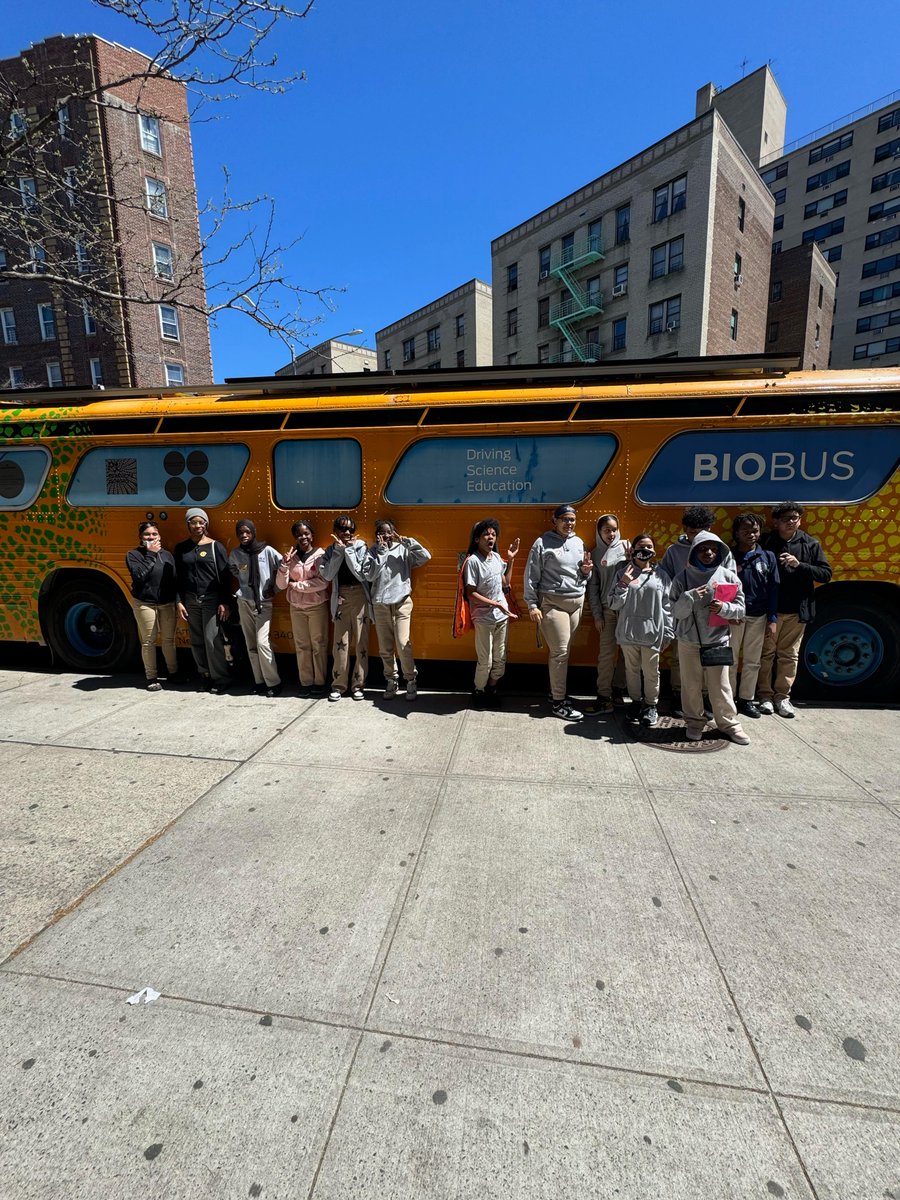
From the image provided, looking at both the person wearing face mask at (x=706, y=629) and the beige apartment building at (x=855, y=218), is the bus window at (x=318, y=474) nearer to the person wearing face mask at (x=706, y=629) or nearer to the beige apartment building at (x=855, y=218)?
the person wearing face mask at (x=706, y=629)

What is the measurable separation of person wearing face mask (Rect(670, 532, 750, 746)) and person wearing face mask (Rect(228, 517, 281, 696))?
3.64 m

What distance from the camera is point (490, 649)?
5031 millimetres

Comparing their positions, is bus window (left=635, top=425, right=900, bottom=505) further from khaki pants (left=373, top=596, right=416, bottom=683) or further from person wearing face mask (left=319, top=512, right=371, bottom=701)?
person wearing face mask (left=319, top=512, right=371, bottom=701)

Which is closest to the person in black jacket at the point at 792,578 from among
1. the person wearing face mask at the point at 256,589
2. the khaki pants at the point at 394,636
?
the khaki pants at the point at 394,636

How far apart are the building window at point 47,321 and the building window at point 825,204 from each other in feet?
189

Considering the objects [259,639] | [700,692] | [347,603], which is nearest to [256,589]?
[259,639]

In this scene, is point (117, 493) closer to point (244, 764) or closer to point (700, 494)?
point (244, 764)

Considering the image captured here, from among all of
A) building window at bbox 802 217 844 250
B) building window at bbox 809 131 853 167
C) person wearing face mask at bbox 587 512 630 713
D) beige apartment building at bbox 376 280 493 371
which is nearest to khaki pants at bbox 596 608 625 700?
person wearing face mask at bbox 587 512 630 713

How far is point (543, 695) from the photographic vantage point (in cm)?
552

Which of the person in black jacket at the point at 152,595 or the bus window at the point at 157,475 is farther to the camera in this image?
the bus window at the point at 157,475

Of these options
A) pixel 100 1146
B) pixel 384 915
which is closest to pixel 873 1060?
pixel 384 915

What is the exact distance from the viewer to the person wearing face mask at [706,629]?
4188mm

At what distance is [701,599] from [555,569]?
116 centimetres

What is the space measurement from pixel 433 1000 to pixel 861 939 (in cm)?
188
